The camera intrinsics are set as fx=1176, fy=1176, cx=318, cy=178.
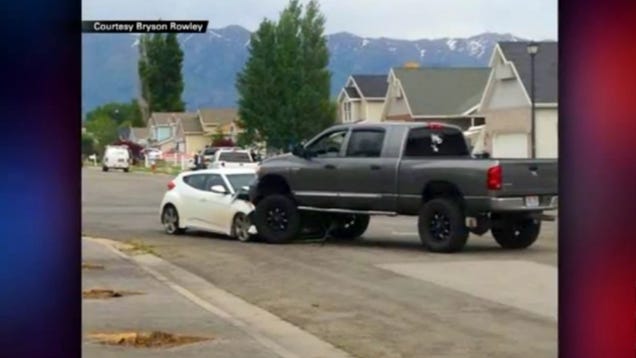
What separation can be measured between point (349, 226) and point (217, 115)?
35.6 feet

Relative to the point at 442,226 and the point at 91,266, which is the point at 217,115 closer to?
the point at 91,266

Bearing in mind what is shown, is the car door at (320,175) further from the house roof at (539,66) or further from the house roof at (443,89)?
the house roof at (539,66)

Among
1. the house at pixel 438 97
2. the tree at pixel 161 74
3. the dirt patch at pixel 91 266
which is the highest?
the house at pixel 438 97

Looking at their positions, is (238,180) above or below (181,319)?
above

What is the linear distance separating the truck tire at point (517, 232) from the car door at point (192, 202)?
472 cm

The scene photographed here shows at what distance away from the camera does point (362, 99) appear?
9305 mm

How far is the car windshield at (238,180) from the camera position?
18397 millimetres

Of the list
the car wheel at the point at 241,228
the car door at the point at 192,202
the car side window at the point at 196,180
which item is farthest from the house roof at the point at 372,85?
the car door at the point at 192,202

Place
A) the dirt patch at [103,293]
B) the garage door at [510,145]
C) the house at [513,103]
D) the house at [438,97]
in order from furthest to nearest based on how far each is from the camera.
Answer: the dirt patch at [103,293] < the garage door at [510,145] < the house at [438,97] < the house at [513,103]

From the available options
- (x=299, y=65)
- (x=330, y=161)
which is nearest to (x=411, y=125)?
(x=330, y=161)

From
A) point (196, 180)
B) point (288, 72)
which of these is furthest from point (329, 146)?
point (288, 72)

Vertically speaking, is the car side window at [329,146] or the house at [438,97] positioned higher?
the house at [438,97]

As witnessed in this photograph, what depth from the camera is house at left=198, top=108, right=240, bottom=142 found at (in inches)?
261

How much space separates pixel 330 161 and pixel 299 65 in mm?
11397
